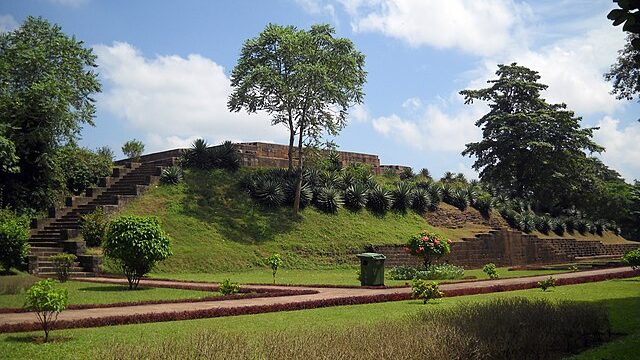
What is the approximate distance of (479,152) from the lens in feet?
122

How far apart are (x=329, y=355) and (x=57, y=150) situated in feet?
66.7

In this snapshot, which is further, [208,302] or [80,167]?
[80,167]

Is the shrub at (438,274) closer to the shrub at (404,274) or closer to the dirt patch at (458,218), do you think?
the shrub at (404,274)

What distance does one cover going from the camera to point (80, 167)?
84.4 feet

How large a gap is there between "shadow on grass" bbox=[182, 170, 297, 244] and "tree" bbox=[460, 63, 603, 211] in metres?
16.1

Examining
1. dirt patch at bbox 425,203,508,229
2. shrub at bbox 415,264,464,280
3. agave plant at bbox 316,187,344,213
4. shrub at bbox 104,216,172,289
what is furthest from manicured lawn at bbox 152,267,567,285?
dirt patch at bbox 425,203,508,229

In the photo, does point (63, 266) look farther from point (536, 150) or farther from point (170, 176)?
point (536, 150)

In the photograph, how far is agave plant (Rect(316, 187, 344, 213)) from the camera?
27.4 meters

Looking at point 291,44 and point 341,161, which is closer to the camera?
point 291,44

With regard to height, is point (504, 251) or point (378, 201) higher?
point (378, 201)

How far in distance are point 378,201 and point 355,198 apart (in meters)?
1.44

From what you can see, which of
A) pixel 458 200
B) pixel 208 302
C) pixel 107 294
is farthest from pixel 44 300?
pixel 458 200

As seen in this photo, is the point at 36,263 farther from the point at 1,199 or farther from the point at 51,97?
the point at 51,97

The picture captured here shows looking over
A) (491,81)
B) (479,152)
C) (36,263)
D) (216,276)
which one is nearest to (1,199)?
(36,263)
